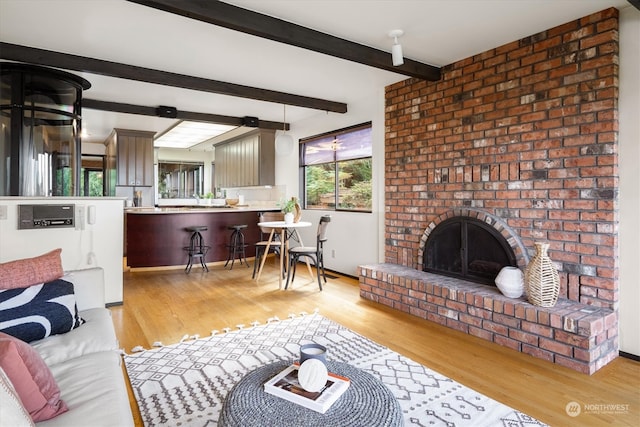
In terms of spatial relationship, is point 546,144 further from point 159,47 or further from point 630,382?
point 159,47

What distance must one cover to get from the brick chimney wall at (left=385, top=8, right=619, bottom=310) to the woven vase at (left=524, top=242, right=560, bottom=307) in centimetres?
26

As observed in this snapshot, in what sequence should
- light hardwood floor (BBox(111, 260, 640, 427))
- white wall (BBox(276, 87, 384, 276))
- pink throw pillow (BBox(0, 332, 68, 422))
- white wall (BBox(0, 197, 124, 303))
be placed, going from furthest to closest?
white wall (BBox(276, 87, 384, 276)), white wall (BBox(0, 197, 124, 303)), light hardwood floor (BBox(111, 260, 640, 427)), pink throw pillow (BBox(0, 332, 68, 422))

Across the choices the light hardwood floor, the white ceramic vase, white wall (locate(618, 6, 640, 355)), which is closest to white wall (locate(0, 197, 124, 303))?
the light hardwood floor

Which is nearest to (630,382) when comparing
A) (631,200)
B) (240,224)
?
(631,200)

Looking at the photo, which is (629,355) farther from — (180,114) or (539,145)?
(180,114)

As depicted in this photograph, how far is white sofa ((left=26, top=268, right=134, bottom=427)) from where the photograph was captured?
1.21 m

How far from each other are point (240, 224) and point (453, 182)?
13.1 feet

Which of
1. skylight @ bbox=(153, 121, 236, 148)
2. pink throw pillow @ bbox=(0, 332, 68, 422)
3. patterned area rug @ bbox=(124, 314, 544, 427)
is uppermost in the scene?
skylight @ bbox=(153, 121, 236, 148)

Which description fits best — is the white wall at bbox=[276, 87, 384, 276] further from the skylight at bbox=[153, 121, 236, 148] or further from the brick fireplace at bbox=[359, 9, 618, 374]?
the skylight at bbox=[153, 121, 236, 148]

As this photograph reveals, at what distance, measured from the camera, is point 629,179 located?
2662mm

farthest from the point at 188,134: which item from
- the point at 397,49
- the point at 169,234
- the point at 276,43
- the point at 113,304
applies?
the point at 397,49

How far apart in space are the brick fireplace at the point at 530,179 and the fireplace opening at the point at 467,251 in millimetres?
101

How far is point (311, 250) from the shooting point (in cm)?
476

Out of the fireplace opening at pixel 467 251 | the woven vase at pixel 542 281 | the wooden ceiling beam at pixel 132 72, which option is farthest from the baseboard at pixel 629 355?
the wooden ceiling beam at pixel 132 72
